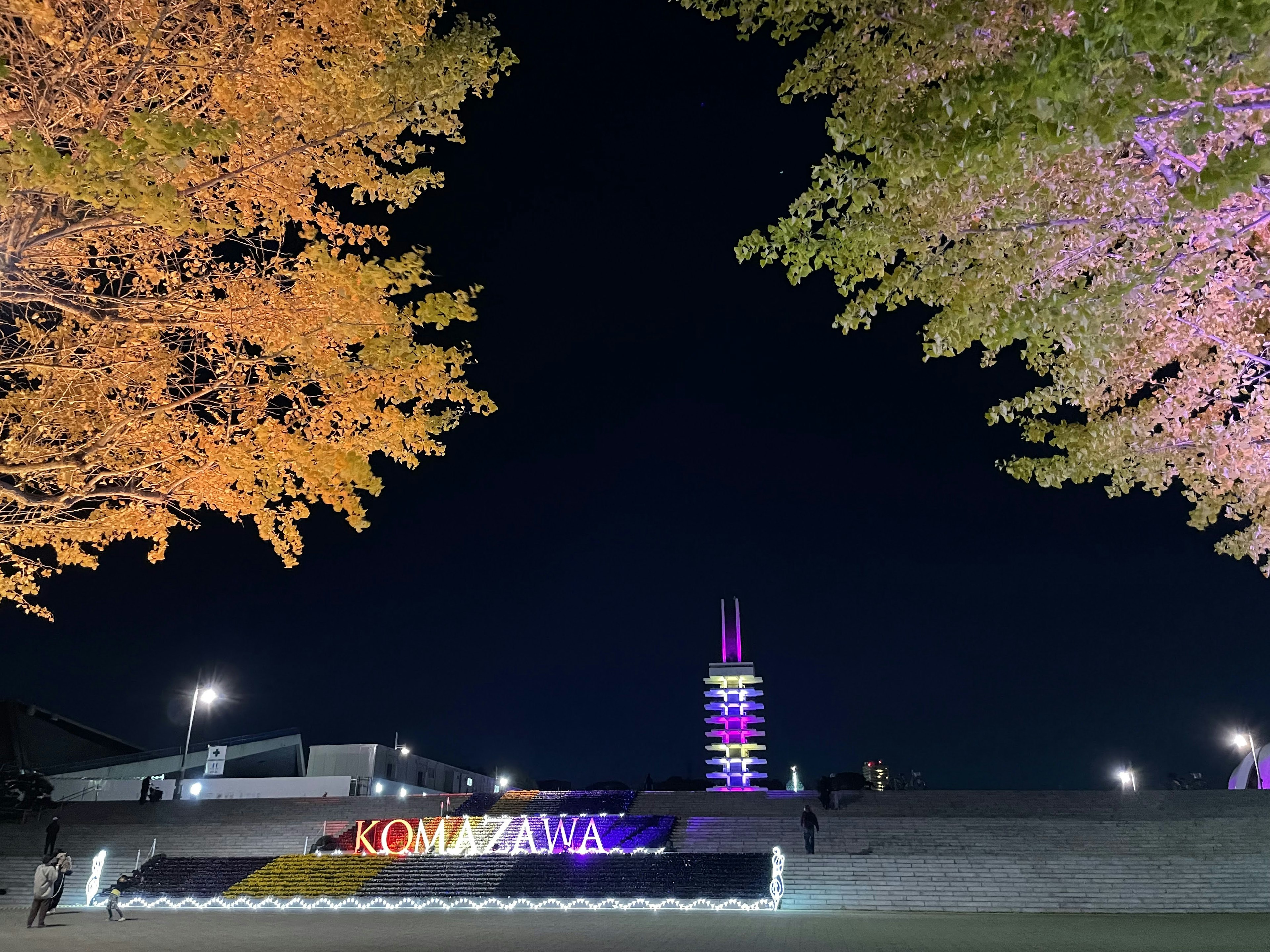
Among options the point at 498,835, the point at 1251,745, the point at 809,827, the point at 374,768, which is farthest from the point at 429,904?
the point at 1251,745

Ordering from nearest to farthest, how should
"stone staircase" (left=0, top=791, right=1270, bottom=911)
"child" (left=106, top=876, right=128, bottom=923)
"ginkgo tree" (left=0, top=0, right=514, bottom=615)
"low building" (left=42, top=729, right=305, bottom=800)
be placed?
1. "ginkgo tree" (left=0, top=0, right=514, bottom=615)
2. "child" (left=106, top=876, right=128, bottom=923)
3. "stone staircase" (left=0, top=791, right=1270, bottom=911)
4. "low building" (left=42, top=729, right=305, bottom=800)

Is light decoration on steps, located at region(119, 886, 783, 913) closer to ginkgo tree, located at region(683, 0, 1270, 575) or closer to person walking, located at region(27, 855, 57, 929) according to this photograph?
person walking, located at region(27, 855, 57, 929)

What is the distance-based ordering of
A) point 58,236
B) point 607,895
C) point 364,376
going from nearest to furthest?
point 58,236
point 364,376
point 607,895

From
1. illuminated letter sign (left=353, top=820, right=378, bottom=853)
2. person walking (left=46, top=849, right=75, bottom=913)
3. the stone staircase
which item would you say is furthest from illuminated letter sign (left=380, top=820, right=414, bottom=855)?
person walking (left=46, top=849, right=75, bottom=913)

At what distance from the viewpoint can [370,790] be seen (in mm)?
32500

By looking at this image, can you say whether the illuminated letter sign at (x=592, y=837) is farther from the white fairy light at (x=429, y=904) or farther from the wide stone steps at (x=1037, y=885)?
the wide stone steps at (x=1037, y=885)

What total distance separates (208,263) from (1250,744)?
148 ft

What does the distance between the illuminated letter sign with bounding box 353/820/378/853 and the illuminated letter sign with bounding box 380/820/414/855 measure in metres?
0.28

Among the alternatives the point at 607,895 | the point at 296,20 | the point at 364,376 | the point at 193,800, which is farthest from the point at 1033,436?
the point at 193,800

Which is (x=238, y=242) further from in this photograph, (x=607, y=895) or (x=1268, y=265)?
(x=607, y=895)

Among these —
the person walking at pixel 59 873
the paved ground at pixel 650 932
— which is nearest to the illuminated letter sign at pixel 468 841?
the paved ground at pixel 650 932

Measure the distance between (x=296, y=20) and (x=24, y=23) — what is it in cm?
211

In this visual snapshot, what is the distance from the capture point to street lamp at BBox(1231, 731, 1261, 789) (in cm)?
3403

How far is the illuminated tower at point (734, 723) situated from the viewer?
3953 centimetres
